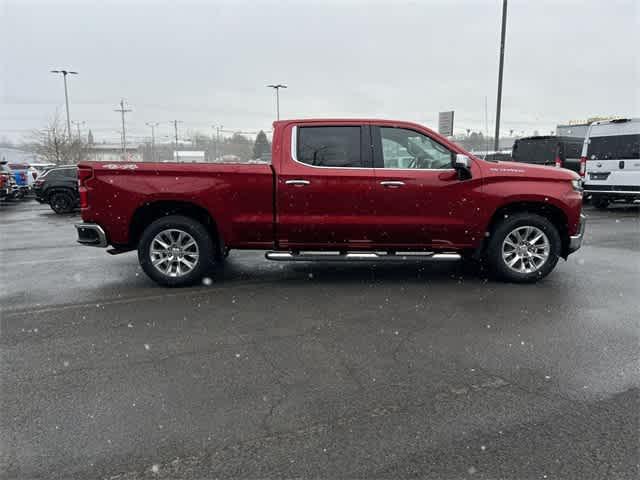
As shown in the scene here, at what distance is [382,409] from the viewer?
9.71ft

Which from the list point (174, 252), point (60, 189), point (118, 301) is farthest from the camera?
point (60, 189)

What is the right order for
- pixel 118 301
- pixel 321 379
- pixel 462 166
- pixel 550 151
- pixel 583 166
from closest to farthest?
1. pixel 321 379
2. pixel 118 301
3. pixel 462 166
4. pixel 583 166
5. pixel 550 151

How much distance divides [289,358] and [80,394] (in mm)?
1448

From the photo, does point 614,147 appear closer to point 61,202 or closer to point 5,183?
point 61,202

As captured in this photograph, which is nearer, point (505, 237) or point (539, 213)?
point (505, 237)

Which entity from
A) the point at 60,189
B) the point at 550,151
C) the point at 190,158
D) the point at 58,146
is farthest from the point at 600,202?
the point at 58,146

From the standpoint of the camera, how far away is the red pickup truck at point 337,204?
5715mm

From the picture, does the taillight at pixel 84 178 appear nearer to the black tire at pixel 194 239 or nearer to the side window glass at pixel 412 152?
the black tire at pixel 194 239

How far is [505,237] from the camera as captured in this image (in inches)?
234

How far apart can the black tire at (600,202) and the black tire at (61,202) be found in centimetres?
1679

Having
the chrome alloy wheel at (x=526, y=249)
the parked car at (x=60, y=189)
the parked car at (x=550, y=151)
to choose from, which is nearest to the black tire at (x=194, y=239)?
the chrome alloy wheel at (x=526, y=249)

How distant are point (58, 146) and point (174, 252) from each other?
119 feet

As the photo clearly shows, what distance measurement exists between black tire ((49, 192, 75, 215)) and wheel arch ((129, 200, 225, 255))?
40.5ft

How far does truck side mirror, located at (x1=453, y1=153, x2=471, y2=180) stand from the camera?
562 centimetres
